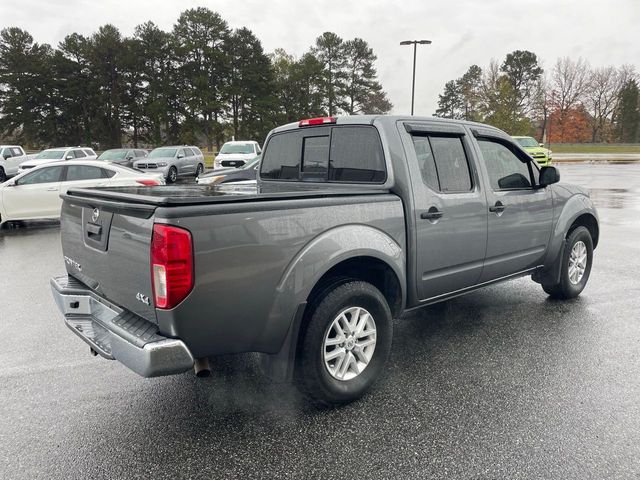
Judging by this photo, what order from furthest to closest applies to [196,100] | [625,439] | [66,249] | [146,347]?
1. [196,100]
2. [66,249]
3. [625,439]
4. [146,347]

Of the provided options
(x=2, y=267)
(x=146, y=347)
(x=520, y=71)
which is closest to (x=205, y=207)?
(x=146, y=347)

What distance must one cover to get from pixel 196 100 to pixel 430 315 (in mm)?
56371

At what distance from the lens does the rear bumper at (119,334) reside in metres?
2.33

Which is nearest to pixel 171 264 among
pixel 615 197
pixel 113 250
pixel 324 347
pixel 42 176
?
pixel 113 250

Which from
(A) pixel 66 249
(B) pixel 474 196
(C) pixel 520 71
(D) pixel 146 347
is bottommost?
(D) pixel 146 347

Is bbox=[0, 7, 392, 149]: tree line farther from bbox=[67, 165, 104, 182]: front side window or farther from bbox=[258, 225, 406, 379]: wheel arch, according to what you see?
bbox=[258, 225, 406, 379]: wheel arch

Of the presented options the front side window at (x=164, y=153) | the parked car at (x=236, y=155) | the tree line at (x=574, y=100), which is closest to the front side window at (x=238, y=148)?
the parked car at (x=236, y=155)

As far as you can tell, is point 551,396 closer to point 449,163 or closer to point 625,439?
point 625,439

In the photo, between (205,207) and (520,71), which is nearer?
(205,207)

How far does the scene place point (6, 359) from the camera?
12.7 feet

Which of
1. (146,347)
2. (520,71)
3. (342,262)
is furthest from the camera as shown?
(520,71)

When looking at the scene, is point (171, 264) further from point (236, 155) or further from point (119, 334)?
point (236, 155)

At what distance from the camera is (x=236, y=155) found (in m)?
21.3

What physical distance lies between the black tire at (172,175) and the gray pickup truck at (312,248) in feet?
62.7
